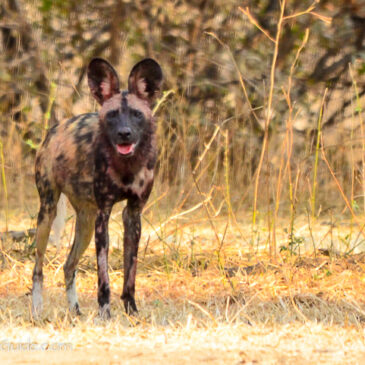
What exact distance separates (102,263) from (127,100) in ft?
2.59

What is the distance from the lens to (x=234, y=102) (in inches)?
332

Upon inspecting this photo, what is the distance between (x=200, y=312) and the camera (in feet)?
13.3

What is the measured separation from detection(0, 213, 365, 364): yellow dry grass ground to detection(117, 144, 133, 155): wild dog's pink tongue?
0.75 metres

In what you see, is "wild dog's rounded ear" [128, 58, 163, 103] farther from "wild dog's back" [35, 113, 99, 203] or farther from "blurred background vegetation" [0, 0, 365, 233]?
"blurred background vegetation" [0, 0, 365, 233]

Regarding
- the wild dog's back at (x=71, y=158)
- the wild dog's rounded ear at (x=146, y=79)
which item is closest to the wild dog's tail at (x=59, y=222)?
the wild dog's back at (x=71, y=158)

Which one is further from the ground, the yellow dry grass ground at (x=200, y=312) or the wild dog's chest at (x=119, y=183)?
the wild dog's chest at (x=119, y=183)

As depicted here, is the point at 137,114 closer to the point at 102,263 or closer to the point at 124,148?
the point at 124,148

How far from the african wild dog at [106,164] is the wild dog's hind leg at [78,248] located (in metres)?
0.01

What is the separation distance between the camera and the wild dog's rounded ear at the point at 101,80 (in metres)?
3.84

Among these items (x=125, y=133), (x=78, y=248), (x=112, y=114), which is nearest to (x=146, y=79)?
(x=112, y=114)

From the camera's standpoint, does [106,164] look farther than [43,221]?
No

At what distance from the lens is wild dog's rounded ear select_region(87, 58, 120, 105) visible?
3.84m

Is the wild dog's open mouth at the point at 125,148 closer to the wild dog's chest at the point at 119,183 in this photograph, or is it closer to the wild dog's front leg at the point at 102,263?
the wild dog's chest at the point at 119,183

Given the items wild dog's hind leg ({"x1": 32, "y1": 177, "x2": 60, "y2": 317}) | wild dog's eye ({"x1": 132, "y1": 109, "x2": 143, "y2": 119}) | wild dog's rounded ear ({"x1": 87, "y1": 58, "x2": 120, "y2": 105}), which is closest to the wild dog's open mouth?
wild dog's eye ({"x1": 132, "y1": 109, "x2": 143, "y2": 119})
